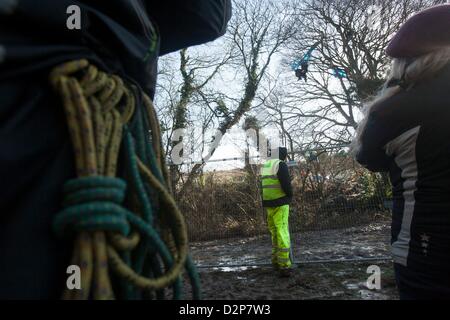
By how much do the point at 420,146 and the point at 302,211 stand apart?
748 cm

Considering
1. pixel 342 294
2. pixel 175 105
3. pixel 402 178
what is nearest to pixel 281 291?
pixel 342 294

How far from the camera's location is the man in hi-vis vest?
5.01m

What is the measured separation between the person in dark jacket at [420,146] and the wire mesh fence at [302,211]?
469cm

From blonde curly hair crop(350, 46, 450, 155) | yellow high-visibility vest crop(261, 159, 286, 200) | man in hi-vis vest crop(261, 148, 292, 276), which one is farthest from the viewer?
yellow high-visibility vest crop(261, 159, 286, 200)

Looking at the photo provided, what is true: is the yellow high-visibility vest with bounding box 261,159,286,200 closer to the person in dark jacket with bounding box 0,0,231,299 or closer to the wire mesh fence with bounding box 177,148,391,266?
the wire mesh fence with bounding box 177,148,391,266

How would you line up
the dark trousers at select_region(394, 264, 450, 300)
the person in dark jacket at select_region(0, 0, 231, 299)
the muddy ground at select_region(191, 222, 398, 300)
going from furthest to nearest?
the muddy ground at select_region(191, 222, 398, 300) < the dark trousers at select_region(394, 264, 450, 300) < the person in dark jacket at select_region(0, 0, 231, 299)

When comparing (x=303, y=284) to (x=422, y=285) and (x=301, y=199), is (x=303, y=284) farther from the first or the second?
(x=301, y=199)

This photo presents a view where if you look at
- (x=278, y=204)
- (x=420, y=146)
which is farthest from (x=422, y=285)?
(x=278, y=204)

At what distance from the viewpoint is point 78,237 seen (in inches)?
26.0

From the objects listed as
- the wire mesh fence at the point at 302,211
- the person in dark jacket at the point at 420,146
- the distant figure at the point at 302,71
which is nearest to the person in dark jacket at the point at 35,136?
the person in dark jacket at the point at 420,146

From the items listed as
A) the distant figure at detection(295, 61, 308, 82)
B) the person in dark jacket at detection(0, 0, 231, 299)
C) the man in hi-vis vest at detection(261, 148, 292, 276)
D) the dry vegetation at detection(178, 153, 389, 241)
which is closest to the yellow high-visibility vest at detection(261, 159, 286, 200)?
the man in hi-vis vest at detection(261, 148, 292, 276)

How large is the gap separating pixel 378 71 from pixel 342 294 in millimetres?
12774
